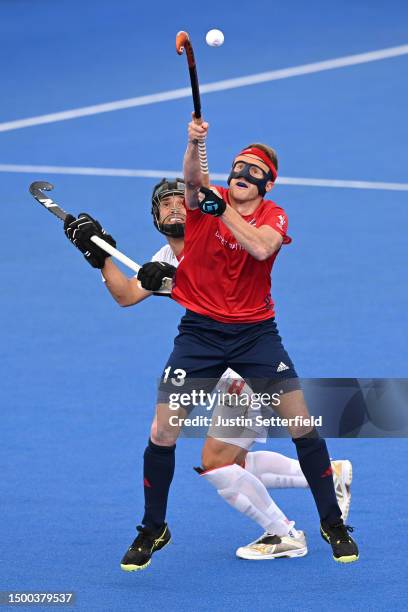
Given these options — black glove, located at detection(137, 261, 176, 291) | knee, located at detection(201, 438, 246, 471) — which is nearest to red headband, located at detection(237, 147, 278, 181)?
black glove, located at detection(137, 261, 176, 291)

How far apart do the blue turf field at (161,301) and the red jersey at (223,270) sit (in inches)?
62.8

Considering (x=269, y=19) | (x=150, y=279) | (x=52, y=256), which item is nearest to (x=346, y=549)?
(x=150, y=279)

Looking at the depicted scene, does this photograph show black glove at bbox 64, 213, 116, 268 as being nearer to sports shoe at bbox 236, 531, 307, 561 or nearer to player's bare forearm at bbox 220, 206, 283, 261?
player's bare forearm at bbox 220, 206, 283, 261

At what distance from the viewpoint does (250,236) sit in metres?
7.64

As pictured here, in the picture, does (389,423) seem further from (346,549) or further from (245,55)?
(245,55)

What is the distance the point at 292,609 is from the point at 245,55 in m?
13.4

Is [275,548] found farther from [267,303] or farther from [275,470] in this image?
[267,303]

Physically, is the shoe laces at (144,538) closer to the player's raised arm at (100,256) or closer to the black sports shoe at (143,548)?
the black sports shoe at (143,548)

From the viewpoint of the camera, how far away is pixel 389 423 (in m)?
10.5

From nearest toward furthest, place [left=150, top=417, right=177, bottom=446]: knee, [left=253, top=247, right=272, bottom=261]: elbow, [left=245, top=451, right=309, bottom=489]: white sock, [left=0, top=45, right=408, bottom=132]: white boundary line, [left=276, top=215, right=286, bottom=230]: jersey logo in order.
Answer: [left=253, top=247, right=272, bottom=261]: elbow → [left=276, top=215, right=286, bottom=230]: jersey logo → [left=150, top=417, right=177, bottom=446]: knee → [left=245, top=451, right=309, bottom=489]: white sock → [left=0, top=45, right=408, bottom=132]: white boundary line

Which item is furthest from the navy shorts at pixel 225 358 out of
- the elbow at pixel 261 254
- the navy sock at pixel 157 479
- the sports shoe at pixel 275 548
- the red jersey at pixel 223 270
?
the sports shoe at pixel 275 548

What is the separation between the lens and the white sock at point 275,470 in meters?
8.99

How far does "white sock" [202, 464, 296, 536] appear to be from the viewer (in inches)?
336

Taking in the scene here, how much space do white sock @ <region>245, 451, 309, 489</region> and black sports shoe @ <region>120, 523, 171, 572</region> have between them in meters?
1.00
